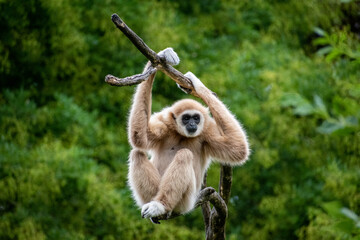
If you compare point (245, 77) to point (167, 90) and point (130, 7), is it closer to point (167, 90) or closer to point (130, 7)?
point (167, 90)

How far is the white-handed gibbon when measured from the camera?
16.4 ft

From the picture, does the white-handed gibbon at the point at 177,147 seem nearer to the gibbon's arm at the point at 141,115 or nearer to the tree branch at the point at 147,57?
the gibbon's arm at the point at 141,115

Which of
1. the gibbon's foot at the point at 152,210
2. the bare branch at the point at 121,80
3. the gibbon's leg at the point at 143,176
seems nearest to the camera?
the bare branch at the point at 121,80

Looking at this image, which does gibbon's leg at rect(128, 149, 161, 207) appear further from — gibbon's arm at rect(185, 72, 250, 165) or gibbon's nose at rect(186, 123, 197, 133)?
gibbon's arm at rect(185, 72, 250, 165)

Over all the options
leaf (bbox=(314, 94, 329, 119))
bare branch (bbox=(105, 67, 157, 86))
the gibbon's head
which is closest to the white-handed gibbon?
the gibbon's head

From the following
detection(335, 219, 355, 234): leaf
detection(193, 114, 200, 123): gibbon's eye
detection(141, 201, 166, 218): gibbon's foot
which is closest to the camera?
detection(335, 219, 355, 234): leaf

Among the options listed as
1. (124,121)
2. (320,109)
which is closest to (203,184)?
(320,109)

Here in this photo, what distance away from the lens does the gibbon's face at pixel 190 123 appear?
529 cm

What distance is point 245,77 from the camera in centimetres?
1259

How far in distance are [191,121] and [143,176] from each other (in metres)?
0.69

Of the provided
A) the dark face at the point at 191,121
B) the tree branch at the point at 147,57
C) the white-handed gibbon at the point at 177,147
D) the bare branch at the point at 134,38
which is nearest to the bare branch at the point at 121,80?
the tree branch at the point at 147,57

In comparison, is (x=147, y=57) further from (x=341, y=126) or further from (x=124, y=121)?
(x=124, y=121)

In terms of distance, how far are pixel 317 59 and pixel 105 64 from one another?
492 centimetres

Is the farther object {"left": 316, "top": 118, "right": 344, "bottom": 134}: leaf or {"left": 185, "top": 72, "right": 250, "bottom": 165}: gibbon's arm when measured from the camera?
{"left": 185, "top": 72, "right": 250, "bottom": 165}: gibbon's arm
